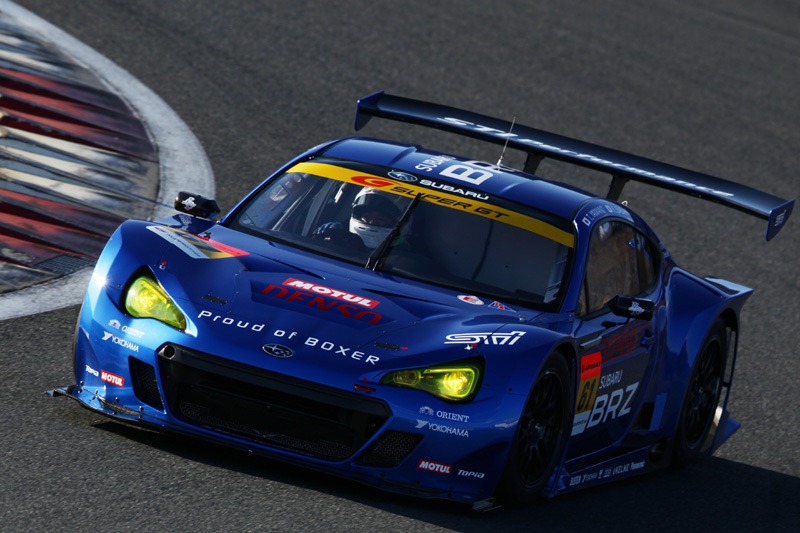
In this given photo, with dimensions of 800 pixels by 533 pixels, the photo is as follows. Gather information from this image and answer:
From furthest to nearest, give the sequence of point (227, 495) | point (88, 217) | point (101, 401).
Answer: point (88, 217)
point (101, 401)
point (227, 495)

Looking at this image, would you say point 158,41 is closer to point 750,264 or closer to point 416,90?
point 416,90

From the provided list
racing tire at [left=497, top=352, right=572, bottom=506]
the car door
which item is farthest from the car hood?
the car door

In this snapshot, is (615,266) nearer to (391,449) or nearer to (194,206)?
(194,206)

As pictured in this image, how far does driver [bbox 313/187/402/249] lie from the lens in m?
6.62

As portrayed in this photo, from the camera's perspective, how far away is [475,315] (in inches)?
233

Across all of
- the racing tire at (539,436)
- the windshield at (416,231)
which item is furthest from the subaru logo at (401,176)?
the racing tire at (539,436)

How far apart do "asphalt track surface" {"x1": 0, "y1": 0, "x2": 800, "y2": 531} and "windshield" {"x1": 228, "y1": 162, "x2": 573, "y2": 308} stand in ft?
3.20

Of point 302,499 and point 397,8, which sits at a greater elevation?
point 397,8

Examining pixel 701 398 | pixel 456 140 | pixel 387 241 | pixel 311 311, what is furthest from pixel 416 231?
pixel 456 140

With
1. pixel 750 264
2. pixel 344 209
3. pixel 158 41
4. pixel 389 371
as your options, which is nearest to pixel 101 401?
pixel 389 371

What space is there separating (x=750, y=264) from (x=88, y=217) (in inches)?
215

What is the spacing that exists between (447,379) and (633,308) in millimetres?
1378

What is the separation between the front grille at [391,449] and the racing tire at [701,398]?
2.39m

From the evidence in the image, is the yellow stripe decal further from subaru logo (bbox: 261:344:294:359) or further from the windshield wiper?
subaru logo (bbox: 261:344:294:359)
